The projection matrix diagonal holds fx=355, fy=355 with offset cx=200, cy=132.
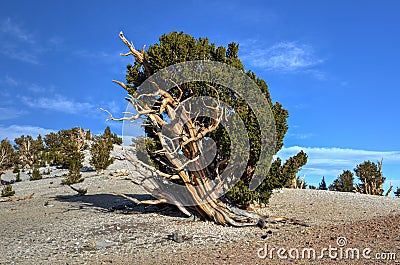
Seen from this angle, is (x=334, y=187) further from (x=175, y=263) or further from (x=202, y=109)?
(x=175, y=263)

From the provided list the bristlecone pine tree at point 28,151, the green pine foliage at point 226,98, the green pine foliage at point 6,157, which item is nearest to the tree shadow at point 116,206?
the green pine foliage at point 226,98

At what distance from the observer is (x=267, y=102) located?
1246cm

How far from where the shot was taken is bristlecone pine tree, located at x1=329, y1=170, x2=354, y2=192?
30.1m

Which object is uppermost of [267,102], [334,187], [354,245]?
[267,102]

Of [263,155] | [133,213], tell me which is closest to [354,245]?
[263,155]

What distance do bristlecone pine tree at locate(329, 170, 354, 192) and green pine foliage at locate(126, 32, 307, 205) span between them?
19.2 meters

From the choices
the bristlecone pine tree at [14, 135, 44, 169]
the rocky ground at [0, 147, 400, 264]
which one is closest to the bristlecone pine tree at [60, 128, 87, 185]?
the bristlecone pine tree at [14, 135, 44, 169]

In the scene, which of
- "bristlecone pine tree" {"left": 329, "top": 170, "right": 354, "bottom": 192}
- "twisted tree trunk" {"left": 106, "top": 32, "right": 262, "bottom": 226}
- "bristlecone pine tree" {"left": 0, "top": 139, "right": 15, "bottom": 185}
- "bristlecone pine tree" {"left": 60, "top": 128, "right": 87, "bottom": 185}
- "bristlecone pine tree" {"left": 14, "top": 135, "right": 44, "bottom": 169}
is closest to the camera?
"twisted tree trunk" {"left": 106, "top": 32, "right": 262, "bottom": 226}

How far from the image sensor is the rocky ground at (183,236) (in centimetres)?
796

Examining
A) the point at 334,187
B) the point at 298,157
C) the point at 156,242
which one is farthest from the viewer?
the point at 334,187

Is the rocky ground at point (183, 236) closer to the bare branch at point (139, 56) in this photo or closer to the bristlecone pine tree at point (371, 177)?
the bare branch at point (139, 56)

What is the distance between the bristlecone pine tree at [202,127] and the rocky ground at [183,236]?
905 millimetres

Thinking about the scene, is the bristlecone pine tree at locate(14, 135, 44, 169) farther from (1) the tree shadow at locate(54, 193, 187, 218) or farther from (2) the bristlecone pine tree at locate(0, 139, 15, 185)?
(1) the tree shadow at locate(54, 193, 187, 218)

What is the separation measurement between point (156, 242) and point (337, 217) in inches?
300
